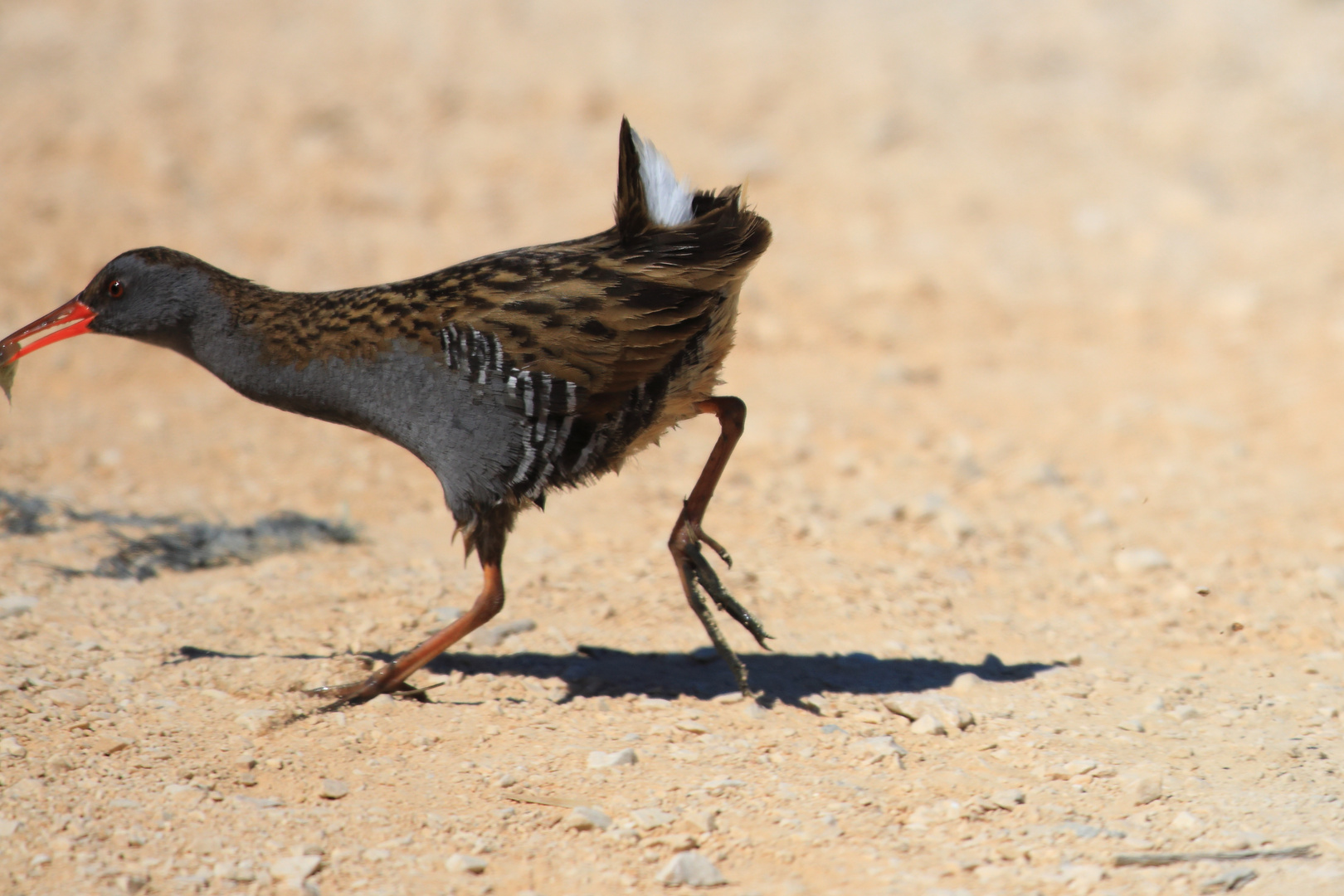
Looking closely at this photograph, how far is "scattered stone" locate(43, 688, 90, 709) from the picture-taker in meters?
4.46

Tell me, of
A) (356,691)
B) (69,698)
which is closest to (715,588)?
(356,691)

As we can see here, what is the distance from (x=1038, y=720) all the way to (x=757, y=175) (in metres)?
6.94

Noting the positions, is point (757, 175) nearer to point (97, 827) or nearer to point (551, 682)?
point (551, 682)

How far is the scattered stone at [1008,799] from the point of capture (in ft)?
13.1

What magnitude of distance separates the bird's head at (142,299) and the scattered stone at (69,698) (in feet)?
4.13

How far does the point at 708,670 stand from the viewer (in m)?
5.16

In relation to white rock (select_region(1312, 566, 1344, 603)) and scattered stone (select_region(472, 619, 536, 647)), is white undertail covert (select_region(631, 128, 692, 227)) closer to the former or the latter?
scattered stone (select_region(472, 619, 536, 647))

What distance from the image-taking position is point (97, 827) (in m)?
3.76

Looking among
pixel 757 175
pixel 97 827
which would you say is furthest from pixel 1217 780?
pixel 757 175

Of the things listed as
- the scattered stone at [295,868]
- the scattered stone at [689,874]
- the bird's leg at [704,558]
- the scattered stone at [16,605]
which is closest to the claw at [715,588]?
the bird's leg at [704,558]

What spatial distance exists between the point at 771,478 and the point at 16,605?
3.52m

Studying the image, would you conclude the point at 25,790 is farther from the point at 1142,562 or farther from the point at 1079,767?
the point at 1142,562

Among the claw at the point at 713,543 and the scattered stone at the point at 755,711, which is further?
the claw at the point at 713,543

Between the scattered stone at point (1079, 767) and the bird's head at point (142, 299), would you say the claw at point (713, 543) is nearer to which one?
the scattered stone at point (1079, 767)
